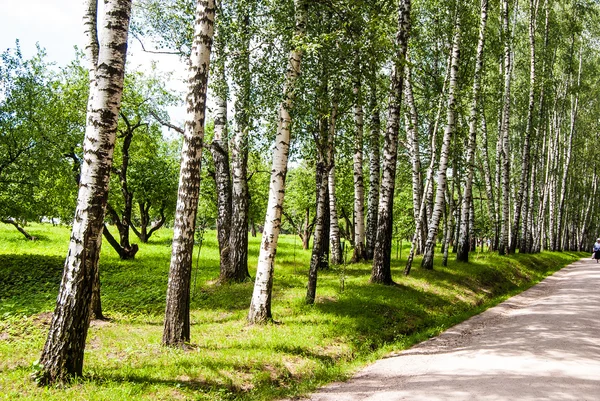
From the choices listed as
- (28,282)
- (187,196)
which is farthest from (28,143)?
(187,196)

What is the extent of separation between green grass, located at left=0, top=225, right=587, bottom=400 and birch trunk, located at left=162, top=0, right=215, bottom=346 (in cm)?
58

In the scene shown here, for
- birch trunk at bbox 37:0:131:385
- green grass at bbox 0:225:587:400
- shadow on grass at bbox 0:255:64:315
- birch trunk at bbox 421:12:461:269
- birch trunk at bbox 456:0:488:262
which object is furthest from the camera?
birch trunk at bbox 456:0:488:262

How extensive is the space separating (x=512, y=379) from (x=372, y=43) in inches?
329

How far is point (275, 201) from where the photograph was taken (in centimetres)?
1038

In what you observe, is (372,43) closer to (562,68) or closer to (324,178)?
(324,178)

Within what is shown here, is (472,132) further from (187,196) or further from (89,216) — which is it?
(89,216)

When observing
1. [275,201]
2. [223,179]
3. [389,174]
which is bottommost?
[275,201]

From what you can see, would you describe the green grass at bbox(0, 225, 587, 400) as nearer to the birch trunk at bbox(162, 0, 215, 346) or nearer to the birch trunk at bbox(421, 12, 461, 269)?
the birch trunk at bbox(162, 0, 215, 346)

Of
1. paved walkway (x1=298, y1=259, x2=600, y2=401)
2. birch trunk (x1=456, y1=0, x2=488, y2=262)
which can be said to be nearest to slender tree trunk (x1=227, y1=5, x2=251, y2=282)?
paved walkway (x1=298, y1=259, x2=600, y2=401)

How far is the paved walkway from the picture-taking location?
21.8 ft

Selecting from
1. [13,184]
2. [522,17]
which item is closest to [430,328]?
[13,184]

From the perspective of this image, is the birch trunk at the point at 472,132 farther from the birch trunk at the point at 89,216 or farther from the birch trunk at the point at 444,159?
the birch trunk at the point at 89,216

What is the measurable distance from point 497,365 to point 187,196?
6781 mm

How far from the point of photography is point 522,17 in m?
40.4
